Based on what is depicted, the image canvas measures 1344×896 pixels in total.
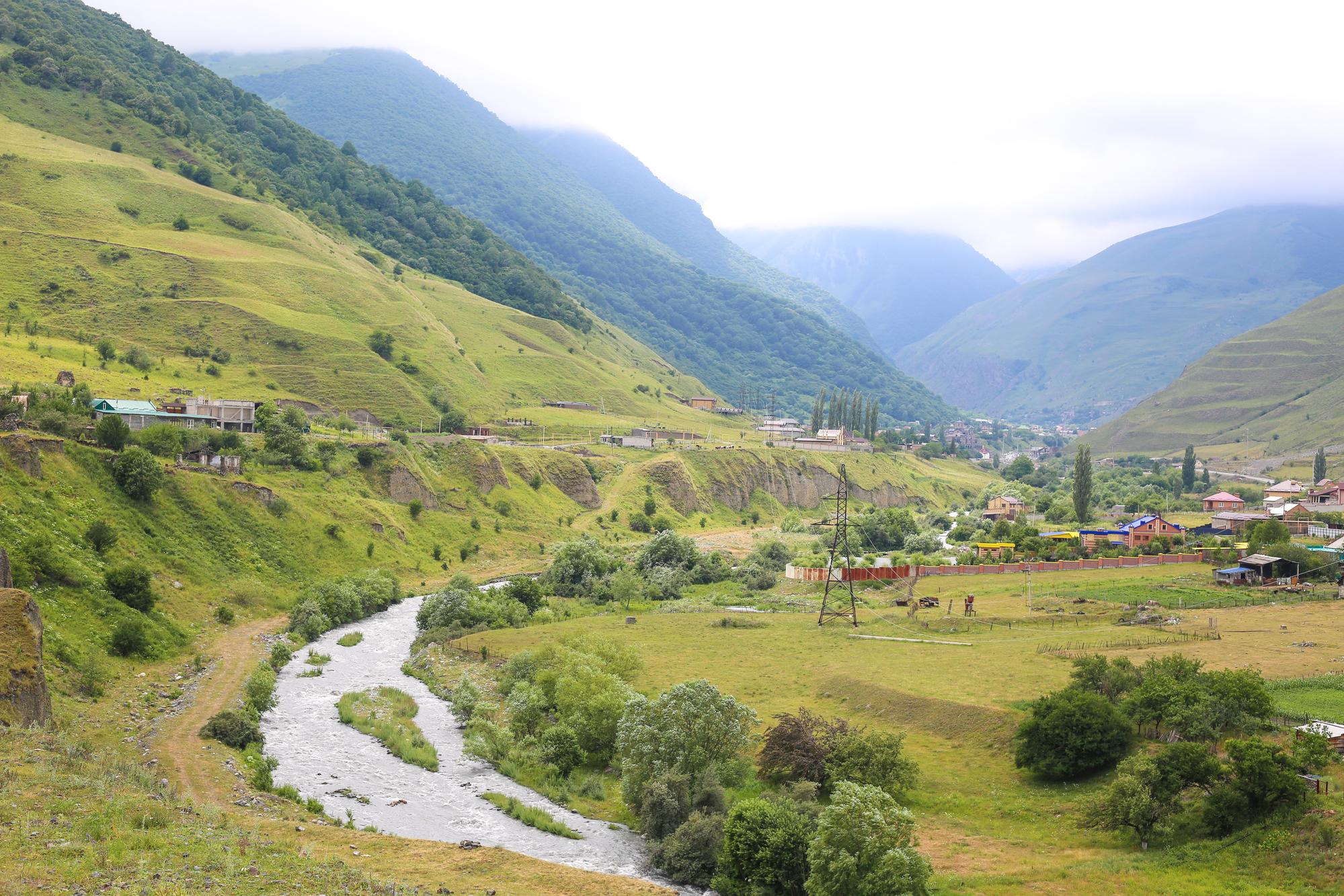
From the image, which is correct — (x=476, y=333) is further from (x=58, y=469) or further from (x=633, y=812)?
(x=633, y=812)

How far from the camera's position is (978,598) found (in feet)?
248

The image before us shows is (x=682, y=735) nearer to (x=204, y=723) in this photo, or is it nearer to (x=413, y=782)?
(x=413, y=782)

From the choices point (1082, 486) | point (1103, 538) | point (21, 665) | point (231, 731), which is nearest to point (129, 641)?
point (231, 731)

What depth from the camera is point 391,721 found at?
5012 cm

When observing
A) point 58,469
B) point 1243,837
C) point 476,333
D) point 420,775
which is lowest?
point 420,775

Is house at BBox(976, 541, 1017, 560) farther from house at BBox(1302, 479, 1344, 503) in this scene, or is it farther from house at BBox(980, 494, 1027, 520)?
house at BBox(1302, 479, 1344, 503)

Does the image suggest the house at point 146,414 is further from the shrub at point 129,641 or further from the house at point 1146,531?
the house at point 1146,531

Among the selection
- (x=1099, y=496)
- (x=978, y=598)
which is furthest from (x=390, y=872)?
(x=1099, y=496)

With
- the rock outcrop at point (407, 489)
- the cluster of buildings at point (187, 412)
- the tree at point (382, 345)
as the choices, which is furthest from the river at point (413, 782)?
the tree at point (382, 345)

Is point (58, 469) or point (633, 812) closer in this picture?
point (633, 812)

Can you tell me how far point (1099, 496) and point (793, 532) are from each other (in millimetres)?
64531

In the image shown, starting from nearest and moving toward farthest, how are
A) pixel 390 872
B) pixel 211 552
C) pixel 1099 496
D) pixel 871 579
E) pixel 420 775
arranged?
1. pixel 390 872
2. pixel 420 775
3. pixel 211 552
4. pixel 871 579
5. pixel 1099 496

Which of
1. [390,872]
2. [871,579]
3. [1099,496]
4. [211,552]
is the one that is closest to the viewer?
[390,872]

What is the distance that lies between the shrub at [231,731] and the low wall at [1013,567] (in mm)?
53646
